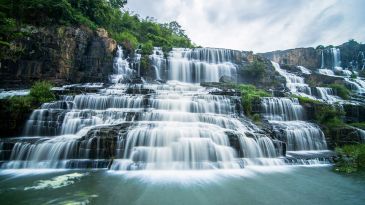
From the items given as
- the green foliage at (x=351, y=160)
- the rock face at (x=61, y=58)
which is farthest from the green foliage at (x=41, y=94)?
the green foliage at (x=351, y=160)

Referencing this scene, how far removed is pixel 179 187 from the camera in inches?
292

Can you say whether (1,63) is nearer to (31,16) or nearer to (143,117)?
(31,16)

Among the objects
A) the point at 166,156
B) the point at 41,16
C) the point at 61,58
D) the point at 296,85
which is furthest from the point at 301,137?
the point at 41,16

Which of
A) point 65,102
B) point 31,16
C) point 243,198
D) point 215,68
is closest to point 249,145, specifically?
point 243,198

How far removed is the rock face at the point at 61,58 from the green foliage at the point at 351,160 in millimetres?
17467

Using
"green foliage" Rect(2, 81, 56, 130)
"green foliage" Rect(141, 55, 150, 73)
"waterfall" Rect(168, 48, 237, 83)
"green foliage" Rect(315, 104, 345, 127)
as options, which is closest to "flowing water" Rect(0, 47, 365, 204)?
"green foliage" Rect(2, 81, 56, 130)

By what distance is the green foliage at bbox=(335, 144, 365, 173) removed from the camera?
10036 mm

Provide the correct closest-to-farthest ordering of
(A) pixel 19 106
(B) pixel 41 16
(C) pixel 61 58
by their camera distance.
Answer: (A) pixel 19 106
(C) pixel 61 58
(B) pixel 41 16

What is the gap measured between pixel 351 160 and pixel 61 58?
19.7 metres

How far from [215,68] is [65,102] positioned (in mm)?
16281

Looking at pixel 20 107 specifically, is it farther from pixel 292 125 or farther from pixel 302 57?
pixel 302 57

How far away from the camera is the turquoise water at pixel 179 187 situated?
641 cm

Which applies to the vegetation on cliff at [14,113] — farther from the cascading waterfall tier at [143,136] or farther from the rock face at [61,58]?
the rock face at [61,58]

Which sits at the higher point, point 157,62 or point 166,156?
point 157,62
